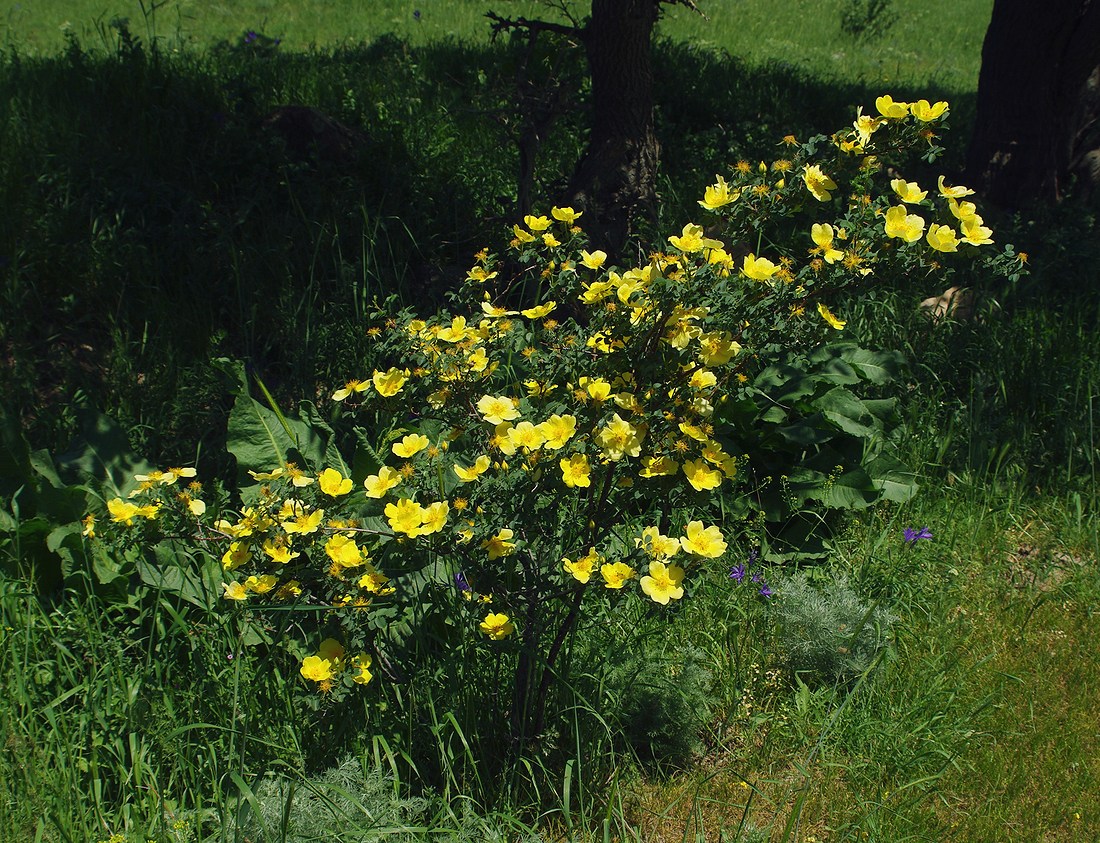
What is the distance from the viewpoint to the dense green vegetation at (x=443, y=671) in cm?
235

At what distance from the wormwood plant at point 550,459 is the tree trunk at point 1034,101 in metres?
3.39

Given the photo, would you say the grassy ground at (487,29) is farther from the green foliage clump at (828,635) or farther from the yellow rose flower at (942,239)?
the yellow rose flower at (942,239)

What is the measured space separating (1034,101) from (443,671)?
15.5 ft

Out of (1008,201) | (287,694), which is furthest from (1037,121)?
(287,694)

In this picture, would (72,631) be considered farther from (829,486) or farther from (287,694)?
(829,486)

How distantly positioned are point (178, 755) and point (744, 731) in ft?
4.84

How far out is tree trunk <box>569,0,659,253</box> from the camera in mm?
4434

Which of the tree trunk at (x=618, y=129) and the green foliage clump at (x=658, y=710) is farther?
the tree trunk at (x=618, y=129)

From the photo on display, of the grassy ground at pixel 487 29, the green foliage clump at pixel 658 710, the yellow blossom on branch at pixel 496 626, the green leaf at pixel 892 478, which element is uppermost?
the grassy ground at pixel 487 29

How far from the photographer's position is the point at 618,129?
4559 millimetres

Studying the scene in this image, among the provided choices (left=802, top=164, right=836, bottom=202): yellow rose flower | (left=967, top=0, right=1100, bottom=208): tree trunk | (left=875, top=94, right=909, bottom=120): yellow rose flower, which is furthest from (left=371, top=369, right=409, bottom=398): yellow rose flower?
(left=967, top=0, right=1100, bottom=208): tree trunk

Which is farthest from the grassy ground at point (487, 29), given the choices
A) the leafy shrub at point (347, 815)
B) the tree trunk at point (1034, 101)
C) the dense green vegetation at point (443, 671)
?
the leafy shrub at point (347, 815)

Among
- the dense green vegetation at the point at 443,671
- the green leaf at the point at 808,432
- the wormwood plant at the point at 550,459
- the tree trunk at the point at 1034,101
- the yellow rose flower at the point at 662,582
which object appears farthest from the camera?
the tree trunk at the point at 1034,101

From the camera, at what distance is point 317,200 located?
463 cm
